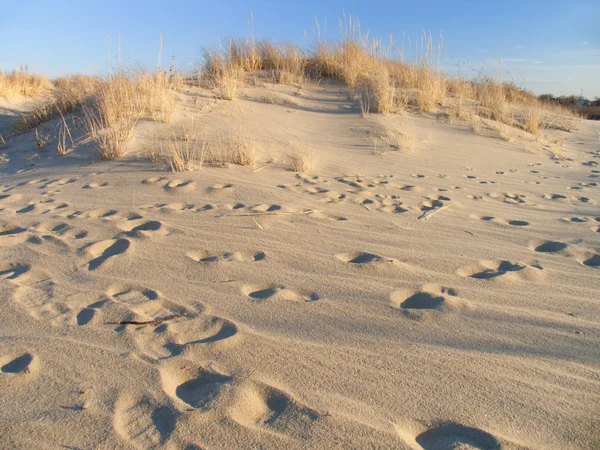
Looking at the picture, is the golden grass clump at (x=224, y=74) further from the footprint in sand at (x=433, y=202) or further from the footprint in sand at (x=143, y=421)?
the footprint in sand at (x=143, y=421)

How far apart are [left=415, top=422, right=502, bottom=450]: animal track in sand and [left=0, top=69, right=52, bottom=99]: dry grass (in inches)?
485

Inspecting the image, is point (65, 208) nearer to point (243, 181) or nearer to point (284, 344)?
point (243, 181)

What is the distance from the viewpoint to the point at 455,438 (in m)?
1.51

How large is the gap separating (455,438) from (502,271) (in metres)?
1.49

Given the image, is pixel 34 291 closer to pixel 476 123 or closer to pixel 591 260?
pixel 591 260

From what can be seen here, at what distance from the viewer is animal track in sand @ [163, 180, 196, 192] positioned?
4.27 meters

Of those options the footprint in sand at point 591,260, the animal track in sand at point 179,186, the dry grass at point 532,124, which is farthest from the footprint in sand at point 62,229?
the dry grass at point 532,124

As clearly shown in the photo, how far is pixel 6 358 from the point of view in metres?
1.91

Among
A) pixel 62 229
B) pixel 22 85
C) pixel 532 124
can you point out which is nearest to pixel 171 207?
pixel 62 229

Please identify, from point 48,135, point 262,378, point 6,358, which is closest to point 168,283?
point 6,358

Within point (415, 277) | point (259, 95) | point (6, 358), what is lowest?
point (6, 358)

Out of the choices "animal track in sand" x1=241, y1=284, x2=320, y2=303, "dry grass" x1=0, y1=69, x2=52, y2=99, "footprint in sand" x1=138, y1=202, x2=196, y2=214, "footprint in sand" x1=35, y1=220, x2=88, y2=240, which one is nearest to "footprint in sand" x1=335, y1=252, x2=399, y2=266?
"animal track in sand" x1=241, y1=284, x2=320, y2=303

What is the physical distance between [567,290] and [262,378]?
173cm

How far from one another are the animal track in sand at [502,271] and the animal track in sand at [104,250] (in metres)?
2.06
